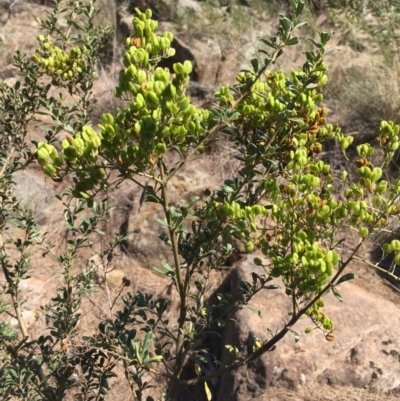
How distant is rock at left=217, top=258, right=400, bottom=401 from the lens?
7.41 ft

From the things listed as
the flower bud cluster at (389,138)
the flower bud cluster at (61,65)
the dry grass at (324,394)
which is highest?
the flower bud cluster at (389,138)

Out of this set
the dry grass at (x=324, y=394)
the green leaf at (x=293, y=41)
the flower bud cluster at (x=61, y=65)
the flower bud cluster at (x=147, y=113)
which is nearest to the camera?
the flower bud cluster at (x=147, y=113)

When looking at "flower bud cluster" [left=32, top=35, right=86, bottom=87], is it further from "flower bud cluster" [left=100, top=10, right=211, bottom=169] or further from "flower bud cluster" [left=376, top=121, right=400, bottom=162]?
"flower bud cluster" [left=376, top=121, right=400, bottom=162]

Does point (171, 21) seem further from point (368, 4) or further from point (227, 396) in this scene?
point (227, 396)

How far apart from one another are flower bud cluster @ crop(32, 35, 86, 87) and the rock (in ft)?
4.76

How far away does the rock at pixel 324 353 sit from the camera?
2.26 metres

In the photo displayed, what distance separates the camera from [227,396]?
2350 millimetres

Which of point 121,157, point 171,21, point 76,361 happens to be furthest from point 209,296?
point 171,21

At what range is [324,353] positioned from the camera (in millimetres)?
2359

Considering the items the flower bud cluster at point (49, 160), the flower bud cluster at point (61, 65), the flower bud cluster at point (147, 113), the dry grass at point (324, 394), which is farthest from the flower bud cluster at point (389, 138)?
the dry grass at point (324, 394)

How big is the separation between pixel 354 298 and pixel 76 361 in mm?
1751

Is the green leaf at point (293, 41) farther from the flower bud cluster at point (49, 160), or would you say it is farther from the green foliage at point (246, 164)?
the flower bud cluster at point (49, 160)

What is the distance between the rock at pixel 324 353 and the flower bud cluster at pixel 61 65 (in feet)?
4.76

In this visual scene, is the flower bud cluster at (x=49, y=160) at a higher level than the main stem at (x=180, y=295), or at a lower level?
higher
